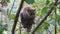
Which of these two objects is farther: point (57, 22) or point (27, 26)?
point (57, 22)

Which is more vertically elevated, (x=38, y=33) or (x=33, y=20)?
(x=33, y=20)

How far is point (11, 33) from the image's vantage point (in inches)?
29.9

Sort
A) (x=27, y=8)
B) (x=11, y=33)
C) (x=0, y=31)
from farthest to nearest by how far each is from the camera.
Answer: (x=0, y=31) < (x=27, y=8) < (x=11, y=33)

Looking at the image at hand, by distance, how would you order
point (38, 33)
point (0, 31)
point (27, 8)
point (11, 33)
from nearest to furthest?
point (11, 33)
point (27, 8)
point (0, 31)
point (38, 33)

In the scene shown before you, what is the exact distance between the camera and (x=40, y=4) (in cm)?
141

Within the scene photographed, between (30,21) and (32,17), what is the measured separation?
3 cm

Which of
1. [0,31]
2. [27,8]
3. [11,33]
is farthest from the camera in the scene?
[0,31]

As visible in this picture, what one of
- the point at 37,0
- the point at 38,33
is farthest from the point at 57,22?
the point at 37,0

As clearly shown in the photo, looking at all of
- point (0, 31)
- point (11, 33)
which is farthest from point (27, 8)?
point (0, 31)

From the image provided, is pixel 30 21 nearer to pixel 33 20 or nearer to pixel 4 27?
pixel 33 20

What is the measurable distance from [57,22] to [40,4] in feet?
1.08

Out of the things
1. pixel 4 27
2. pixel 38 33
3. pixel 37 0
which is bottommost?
pixel 38 33

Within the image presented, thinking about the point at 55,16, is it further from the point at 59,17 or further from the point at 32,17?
the point at 32,17

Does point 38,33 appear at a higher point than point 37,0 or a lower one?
lower
